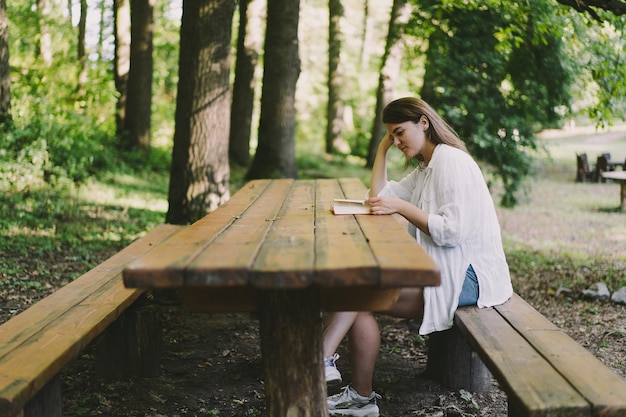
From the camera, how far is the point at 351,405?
385cm

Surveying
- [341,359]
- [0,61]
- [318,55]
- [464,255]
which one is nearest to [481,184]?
[464,255]

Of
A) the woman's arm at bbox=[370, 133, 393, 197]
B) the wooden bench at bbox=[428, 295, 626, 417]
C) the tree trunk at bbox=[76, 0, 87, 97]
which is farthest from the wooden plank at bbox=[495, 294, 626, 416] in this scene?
the tree trunk at bbox=[76, 0, 87, 97]

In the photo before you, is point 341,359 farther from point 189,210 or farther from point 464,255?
point 189,210

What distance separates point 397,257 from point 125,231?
22.6ft

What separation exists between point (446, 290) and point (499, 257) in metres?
0.40

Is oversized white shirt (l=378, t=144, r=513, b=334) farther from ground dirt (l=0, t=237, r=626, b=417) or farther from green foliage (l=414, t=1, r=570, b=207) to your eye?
green foliage (l=414, t=1, r=570, b=207)

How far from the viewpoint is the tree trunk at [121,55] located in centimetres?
1603

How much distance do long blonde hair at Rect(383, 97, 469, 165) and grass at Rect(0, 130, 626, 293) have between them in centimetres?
158

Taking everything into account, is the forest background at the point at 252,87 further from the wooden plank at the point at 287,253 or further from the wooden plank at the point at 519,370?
the wooden plank at the point at 287,253

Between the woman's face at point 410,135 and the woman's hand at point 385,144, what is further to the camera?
the woman's hand at point 385,144

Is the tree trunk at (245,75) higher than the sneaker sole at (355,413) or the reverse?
higher

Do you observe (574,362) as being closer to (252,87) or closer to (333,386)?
(333,386)

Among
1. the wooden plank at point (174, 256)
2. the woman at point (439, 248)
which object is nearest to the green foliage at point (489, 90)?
the woman at point (439, 248)

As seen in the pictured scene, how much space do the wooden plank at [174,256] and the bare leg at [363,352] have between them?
0.94m
